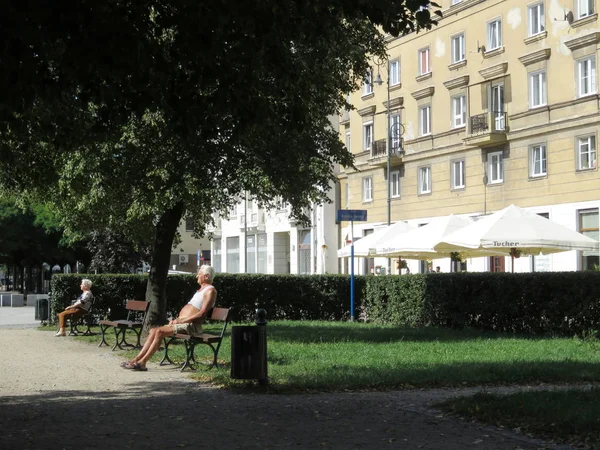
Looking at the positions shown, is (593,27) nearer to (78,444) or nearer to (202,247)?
(78,444)

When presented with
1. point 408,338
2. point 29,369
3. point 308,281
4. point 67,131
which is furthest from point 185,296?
point 67,131

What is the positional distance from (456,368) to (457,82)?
31.4 meters

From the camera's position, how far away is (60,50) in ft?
29.6

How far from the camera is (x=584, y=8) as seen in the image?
36.8m

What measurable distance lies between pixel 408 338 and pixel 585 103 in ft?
61.8

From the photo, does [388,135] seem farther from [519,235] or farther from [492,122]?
[519,235]

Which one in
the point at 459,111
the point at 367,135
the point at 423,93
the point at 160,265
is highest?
the point at 423,93

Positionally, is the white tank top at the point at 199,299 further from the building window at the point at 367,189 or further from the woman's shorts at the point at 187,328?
the building window at the point at 367,189

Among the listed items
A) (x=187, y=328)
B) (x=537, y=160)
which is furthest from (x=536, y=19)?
(x=187, y=328)

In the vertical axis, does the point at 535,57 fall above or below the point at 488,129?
above

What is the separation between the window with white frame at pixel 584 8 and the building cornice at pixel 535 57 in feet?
6.27

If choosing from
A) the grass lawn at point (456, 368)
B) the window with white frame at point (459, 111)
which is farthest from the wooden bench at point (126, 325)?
the window with white frame at point (459, 111)

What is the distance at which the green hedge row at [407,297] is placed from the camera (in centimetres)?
2025

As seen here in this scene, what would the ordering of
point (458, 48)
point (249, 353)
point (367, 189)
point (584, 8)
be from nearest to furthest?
1. point (249, 353)
2. point (584, 8)
3. point (458, 48)
4. point (367, 189)
